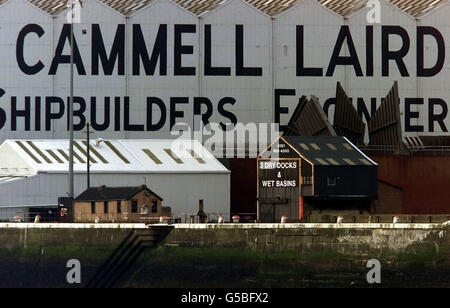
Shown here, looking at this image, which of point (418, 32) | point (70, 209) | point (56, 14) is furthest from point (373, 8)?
point (70, 209)

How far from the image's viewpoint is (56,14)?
95.4 meters

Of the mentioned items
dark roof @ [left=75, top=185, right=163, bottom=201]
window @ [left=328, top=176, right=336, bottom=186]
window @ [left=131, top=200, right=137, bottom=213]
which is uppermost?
window @ [left=328, top=176, right=336, bottom=186]

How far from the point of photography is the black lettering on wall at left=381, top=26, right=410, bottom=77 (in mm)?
95688

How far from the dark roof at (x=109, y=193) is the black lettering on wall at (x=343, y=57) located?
21.6 metres

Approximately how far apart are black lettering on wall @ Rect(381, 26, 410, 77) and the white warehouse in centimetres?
1490

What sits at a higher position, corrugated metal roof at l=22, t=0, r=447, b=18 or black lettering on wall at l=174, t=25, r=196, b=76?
corrugated metal roof at l=22, t=0, r=447, b=18

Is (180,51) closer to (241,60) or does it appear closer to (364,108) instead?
(241,60)

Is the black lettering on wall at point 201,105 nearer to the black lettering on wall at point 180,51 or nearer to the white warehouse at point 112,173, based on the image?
the black lettering on wall at point 180,51

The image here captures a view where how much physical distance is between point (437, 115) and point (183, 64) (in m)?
17.7

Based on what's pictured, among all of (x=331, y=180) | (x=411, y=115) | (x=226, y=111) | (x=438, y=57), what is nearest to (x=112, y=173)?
(x=226, y=111)

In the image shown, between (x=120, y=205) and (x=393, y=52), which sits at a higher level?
(x=393, y=52)

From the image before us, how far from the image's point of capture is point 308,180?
76125mm

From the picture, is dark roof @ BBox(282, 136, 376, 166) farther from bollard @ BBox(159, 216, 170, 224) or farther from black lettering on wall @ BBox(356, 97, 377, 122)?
black lettering on wall @ BBox(356, 97, 377, 122)

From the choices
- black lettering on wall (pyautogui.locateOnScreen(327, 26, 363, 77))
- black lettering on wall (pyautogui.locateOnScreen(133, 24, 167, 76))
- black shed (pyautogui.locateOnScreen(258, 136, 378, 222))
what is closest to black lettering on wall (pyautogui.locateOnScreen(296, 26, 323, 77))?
black lettering on wall (pyautogui.locateOnScreen(327, 26, 363, 77))
